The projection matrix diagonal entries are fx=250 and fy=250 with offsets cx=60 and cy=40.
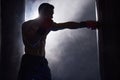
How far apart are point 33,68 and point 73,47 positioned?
1087 mm

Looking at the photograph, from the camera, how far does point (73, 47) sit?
3.11m

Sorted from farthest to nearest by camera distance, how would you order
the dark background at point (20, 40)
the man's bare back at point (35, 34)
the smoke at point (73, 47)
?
the smoke at point (73, 47), the man's bare back at point (35, 34), the dark background at point (20, 40)

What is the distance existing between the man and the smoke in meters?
0.90

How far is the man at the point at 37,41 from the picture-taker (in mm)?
2018

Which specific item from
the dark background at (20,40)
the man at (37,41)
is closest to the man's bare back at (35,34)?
the man at (37,41)

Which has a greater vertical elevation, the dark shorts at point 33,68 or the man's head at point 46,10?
the man's head at point 46,10

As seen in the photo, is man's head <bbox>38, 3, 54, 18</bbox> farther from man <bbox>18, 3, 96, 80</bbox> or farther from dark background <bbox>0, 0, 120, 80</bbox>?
dark background <bbox>0, 0, 120, 80</bbox>

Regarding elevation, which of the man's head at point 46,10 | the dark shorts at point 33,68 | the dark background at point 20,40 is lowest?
the dark shorts at point 33,68

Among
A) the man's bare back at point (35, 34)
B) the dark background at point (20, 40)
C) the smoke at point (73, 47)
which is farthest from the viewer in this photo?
the smoke at point (73, 47)

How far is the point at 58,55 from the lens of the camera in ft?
10.1

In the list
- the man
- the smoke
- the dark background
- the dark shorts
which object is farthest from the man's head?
the smoke

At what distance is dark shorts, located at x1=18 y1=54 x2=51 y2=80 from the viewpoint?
6.81ft

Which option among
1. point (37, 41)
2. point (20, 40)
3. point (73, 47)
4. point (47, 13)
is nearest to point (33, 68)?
point (37, 41)

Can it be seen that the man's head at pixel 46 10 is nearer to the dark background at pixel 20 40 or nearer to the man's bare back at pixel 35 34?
the man's bare back at pixel 35 34
